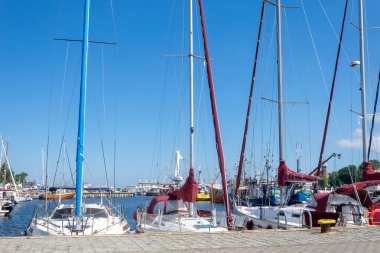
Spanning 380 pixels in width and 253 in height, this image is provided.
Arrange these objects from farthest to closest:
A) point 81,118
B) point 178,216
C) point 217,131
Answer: point 178,216 → point 217,131 → point 81,118

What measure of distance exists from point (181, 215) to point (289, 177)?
6.47 meters

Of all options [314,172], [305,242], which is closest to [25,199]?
[314,172]

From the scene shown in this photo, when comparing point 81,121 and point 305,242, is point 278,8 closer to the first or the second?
Answer: point 81,121

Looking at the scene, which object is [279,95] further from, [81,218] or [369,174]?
[81,218]

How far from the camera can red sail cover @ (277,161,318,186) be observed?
955 inches

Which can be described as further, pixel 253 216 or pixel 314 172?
pixel 314 172

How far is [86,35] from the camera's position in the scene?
21.6 meters

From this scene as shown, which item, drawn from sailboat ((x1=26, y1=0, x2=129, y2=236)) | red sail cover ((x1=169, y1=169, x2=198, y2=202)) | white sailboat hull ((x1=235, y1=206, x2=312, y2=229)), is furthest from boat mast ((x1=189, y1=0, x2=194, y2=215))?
sailboat ((x1=26, y1=0, x2=129, y2=236))

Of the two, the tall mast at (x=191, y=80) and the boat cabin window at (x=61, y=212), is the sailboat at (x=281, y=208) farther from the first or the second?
the boat cabin window at (x=61, y=212)

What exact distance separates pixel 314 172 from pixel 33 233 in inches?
736

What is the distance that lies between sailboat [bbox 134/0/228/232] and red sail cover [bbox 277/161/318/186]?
457 cm

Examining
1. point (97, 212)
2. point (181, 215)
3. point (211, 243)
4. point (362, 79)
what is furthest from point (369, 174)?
point (211, 243)

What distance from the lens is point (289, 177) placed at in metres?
24.5

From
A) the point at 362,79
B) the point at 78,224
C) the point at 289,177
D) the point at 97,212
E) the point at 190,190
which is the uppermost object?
the point at 362,79
